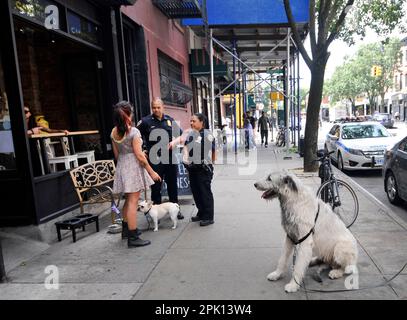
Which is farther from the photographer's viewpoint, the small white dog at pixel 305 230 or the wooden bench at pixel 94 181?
the wooden bench at pixel 94 181

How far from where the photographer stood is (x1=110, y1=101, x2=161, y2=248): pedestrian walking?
488cm

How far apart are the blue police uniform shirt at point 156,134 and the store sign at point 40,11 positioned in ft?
7.11

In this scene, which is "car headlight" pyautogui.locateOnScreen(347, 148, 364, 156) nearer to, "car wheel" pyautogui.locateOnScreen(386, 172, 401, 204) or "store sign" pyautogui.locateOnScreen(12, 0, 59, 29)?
"car wheel" pyautogui.locateOnScreen(386, 172, 401, 204)

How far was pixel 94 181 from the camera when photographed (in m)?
6.43

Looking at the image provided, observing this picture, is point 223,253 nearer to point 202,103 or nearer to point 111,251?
point 111,251

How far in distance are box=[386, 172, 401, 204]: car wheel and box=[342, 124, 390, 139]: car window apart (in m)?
4.50

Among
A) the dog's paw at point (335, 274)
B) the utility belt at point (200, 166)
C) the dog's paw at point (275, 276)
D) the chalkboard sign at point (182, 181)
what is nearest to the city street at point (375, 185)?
the dog's paw at point (335, 274)

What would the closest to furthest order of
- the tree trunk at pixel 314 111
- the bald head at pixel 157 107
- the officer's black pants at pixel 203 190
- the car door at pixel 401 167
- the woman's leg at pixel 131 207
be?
the woman's leg at pixel 131 207
the officer's black pants at pixel 203 190
the bald head at pixel 157 107
the car door at pixel 401 167
the tree trunk at pixel 314 111

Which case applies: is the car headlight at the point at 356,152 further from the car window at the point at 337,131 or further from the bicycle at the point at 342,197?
the bicycle at the point at 342,197

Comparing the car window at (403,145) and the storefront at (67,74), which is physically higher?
the storefront at (67,74)

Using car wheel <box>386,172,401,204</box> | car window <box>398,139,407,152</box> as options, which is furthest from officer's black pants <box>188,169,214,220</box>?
car window <box>398,139,407,152</box>

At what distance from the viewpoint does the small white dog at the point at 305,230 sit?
3.68 meters

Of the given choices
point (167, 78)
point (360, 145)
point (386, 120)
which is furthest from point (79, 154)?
point (386, 120)

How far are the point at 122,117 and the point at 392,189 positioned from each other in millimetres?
5454
